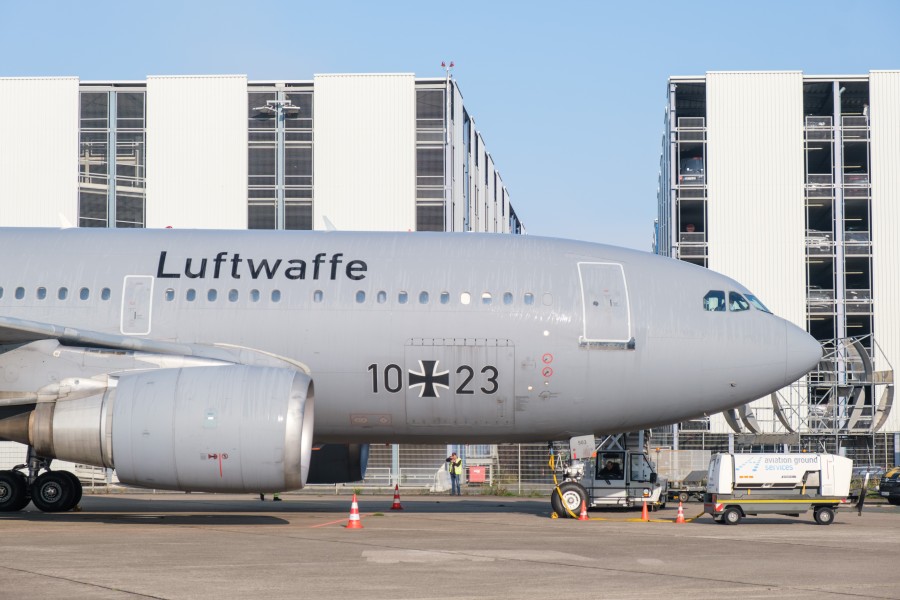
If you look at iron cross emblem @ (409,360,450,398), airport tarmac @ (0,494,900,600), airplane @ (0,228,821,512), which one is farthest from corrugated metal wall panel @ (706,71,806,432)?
iron cross emblem @ (409,360,450,398)

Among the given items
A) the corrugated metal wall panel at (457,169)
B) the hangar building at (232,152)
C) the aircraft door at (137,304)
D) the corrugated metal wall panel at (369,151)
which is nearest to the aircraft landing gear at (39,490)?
the aircraft door at (137,304)

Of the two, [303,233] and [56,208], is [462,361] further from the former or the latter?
[56,208]

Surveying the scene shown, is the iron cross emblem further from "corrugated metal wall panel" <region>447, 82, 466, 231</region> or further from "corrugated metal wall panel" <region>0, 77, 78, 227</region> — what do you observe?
"corrugated metal wall panel" <region>0, 77, 78, 227</region>

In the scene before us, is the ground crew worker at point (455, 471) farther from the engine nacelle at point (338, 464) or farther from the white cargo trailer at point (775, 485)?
the white cargo trailer at point (775, 485)

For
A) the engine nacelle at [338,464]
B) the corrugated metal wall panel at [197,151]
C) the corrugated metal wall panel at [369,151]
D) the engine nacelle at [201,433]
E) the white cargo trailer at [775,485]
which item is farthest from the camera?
the corrugated metal wall panel at [197,151]

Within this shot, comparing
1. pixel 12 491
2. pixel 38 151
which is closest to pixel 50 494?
pixel 12 491

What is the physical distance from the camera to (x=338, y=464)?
21.6 m

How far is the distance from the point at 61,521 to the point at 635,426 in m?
9.58

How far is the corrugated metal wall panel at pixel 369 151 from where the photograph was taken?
4369cm

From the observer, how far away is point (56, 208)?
4478cm

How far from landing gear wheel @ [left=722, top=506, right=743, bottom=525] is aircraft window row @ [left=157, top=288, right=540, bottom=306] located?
4881 mm

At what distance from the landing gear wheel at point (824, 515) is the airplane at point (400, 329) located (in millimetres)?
2559

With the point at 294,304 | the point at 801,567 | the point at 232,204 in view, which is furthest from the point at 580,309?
the point at 232,204

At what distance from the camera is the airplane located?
18.4 meters
